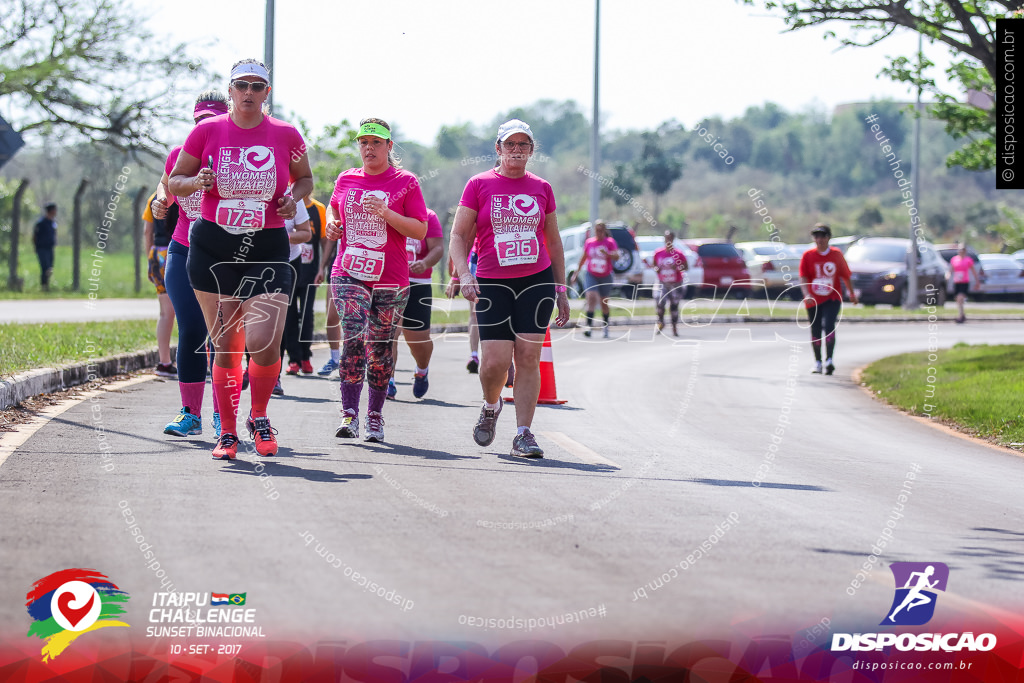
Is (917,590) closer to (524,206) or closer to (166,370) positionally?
(524,206)

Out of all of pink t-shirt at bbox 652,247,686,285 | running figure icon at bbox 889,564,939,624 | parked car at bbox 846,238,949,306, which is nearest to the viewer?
running figure icon at bbox 889,564,939,624

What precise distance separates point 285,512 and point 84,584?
136 cm

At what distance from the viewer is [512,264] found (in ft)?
24.6

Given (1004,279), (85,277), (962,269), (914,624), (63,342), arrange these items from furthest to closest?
(1004,279) < (962,269) < (85,277) < (63,342) < (914,624)

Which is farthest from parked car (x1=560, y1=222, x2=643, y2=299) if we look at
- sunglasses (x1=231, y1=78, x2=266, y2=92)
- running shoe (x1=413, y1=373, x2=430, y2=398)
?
sunglasses (x1=231, y1=78, x2=266, y2=92)

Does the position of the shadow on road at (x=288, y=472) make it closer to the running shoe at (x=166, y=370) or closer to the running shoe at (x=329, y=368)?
the running shoe at (x=166, y=370)

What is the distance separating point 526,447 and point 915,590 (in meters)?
3.32

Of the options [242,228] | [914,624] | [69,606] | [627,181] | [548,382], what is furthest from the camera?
[627,181]

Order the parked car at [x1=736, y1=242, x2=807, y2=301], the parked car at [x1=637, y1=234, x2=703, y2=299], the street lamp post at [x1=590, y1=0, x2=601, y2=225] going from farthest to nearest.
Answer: the parked car at [x1=736, y1=242, x2=807, y2=301], the parked car at [x1=637, y1=234, x2=703, y2=299], the street lamp post at [x1=590, y1=0, x2=601, y2=225]

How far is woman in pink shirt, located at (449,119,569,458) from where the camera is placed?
7496mm

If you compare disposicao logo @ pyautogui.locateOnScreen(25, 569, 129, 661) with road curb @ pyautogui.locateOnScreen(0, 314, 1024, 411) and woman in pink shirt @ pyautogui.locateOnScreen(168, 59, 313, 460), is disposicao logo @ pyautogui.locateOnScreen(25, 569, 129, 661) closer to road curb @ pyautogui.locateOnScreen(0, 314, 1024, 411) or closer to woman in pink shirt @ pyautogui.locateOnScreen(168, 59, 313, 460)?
woman in pink shirt @ pyautogui.locateOnScreen(168, 59, 313, 460)

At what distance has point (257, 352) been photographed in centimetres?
705

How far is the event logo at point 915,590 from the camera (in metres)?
4.16

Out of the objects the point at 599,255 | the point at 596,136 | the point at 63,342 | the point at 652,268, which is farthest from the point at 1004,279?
the point at 63,342
